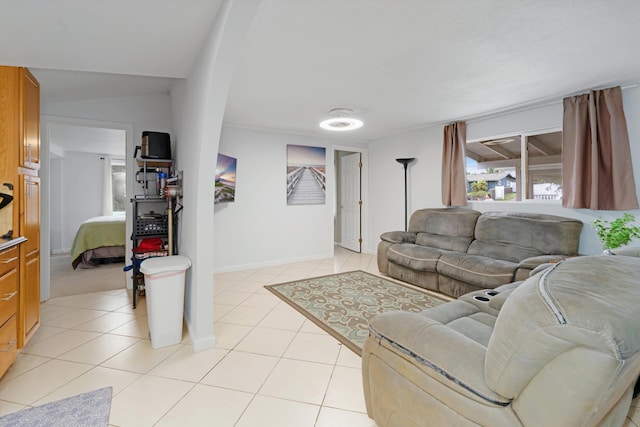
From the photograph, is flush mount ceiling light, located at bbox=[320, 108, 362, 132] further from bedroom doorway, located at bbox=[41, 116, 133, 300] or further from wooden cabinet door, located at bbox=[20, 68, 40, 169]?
bedroom doorway, located at bbox=[41, 116, 133, 300]

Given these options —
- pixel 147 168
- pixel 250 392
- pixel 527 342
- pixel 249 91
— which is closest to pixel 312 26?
pixel 249 91

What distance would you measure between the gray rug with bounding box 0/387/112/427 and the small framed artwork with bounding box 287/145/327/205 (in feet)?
12.5

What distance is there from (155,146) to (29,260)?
58.6 inches

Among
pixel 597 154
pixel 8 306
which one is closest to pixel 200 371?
pixel 8 306

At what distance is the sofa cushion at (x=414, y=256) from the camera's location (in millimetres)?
3621

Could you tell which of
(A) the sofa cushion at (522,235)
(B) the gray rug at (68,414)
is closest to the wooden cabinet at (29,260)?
(B) the gray rug at (68,414)

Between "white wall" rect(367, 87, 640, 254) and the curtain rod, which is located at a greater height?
the curtain rod

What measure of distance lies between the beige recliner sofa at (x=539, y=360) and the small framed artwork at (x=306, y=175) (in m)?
4.15

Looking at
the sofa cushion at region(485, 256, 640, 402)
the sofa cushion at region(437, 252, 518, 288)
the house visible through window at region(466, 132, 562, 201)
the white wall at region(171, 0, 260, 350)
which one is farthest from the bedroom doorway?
the house visible through window at region(466, 132, 562, 201)

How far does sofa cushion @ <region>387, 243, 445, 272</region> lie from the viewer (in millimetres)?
3621

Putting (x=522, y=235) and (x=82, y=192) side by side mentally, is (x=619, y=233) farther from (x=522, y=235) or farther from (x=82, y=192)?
(x=82, y=192)

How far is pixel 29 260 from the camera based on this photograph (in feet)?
7.32

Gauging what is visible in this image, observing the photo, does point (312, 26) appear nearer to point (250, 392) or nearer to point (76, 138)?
point (250, 392)

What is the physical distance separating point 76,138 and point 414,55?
5802mm
